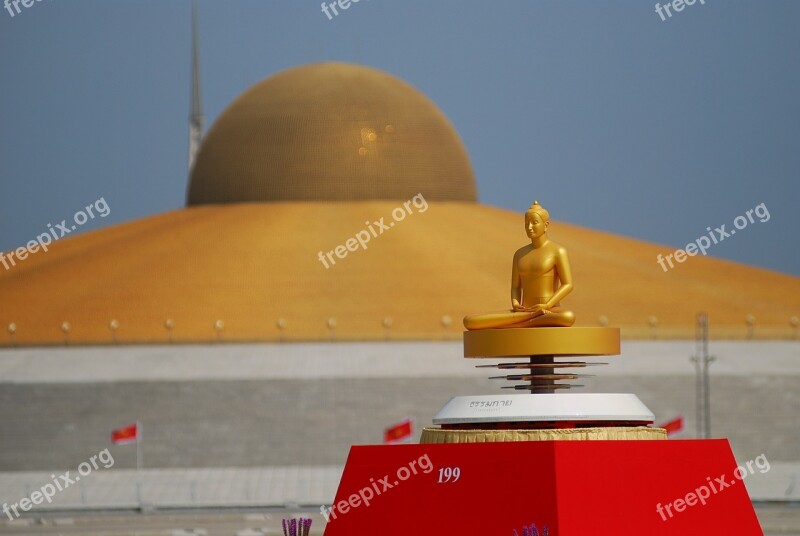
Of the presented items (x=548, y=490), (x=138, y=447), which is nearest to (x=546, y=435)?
(x=548, y=490)

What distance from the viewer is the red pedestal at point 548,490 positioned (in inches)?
648

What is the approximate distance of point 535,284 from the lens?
60.2 feet

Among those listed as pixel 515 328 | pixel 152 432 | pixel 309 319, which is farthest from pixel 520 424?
pixel 309 319

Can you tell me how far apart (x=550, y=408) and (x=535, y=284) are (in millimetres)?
1435

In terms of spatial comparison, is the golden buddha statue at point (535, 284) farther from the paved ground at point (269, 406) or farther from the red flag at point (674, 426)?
the red flag at point (674, 426)

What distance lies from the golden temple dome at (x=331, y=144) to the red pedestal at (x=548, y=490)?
41.3 meters

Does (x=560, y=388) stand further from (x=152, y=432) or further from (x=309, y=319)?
(x=309, y=319)

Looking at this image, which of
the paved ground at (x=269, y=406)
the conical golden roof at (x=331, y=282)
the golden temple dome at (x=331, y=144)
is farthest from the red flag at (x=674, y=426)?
the golden temple dome at (x=331, y=144)

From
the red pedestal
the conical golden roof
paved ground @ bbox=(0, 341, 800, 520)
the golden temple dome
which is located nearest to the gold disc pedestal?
the red pedestal

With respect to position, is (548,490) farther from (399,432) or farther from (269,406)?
(269,406)

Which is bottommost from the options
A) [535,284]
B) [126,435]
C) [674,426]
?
[535,284]

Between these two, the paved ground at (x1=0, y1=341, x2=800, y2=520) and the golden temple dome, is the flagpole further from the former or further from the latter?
the golden temple dome

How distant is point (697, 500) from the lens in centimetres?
1705

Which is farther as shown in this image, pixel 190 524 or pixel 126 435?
pixel 126 435
